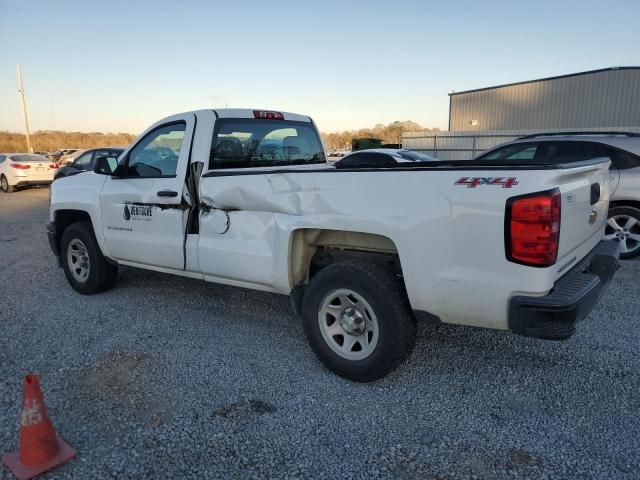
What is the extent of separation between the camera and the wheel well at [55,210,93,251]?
221 inches

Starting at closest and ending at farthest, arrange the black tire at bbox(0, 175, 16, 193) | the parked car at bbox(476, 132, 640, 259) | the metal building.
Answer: the parked car at bbox(476, 132, 640, 259) → the black tire at bbox(0, 175, 16, 193) → the metal building

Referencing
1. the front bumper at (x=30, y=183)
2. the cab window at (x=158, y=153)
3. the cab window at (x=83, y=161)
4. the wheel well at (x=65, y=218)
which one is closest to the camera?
the cab window at (x=158, y=153)

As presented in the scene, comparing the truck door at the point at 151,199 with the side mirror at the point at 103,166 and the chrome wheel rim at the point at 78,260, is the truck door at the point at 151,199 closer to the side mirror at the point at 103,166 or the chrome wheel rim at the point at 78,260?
the side mirror at the point at 103,166

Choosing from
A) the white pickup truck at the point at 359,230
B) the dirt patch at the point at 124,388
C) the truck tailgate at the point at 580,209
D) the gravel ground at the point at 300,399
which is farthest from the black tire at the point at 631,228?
the dirt patch at the point at 124,388

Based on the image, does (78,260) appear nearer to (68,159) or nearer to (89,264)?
(89,264)

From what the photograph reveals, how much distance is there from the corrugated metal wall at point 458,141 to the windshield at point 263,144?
18.5 m

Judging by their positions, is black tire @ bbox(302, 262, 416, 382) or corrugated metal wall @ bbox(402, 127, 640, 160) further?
corrugated metal wall @ bbox(402, 127, 640, 160)

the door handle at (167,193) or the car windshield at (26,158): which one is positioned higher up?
the car windshield at (26,158)

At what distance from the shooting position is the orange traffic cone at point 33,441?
2488mm

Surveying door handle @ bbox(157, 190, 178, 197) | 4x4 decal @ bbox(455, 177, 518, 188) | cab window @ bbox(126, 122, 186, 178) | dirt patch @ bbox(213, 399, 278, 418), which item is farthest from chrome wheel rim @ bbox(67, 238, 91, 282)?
4x4 decal @ bbox(455, 177, 518, 188)

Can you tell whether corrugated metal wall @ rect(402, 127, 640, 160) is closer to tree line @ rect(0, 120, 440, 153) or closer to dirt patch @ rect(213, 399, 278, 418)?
dirt patch @ rect(213, 399, 278, 418)

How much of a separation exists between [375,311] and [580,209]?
1.43 metres

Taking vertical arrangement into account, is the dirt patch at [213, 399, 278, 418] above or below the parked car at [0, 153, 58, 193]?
below

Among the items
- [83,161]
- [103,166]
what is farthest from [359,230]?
[83,161]
